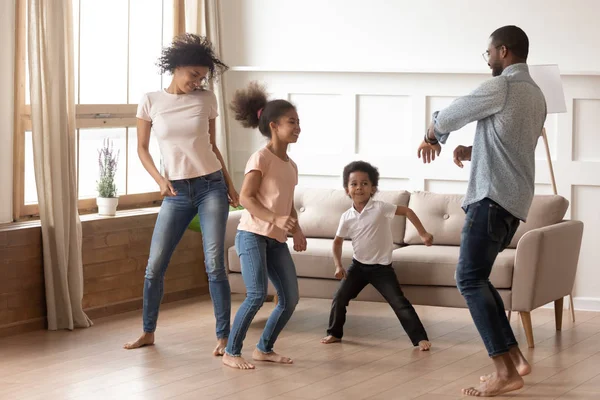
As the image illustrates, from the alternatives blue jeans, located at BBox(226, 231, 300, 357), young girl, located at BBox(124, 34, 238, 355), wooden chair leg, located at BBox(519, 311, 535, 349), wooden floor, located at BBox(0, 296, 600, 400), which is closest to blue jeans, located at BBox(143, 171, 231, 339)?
young girl, located at BBox(124, 34, 238, 355)

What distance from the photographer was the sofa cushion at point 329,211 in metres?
6.26

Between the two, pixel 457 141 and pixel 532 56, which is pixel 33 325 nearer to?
pixel 457 141

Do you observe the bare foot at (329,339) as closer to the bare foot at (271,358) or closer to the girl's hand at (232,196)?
the bare foot at (271,358)

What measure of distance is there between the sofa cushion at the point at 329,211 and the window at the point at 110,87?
1.24 m

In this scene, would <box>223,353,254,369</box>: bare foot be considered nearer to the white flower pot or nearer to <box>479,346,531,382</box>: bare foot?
<box>479,346,531,382</box>: bare foot

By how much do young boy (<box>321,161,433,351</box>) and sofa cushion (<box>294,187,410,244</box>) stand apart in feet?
2.27

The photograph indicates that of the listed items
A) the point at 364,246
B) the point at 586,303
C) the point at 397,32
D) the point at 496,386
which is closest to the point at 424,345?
the point at 364,246

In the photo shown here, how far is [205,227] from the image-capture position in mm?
4980

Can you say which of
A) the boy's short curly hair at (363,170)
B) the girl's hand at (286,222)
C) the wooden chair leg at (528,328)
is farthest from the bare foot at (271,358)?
the wooden chair leg at (528,328)

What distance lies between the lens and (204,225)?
499 cm

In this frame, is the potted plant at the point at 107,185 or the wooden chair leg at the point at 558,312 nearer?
the wooden chair leg at the point at 558,312

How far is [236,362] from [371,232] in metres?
1.12

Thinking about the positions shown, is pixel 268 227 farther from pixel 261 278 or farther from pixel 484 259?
pixel 484 259

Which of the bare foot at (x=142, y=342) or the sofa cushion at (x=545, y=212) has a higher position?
A: the sofa cushion at (x=545, y=212)
